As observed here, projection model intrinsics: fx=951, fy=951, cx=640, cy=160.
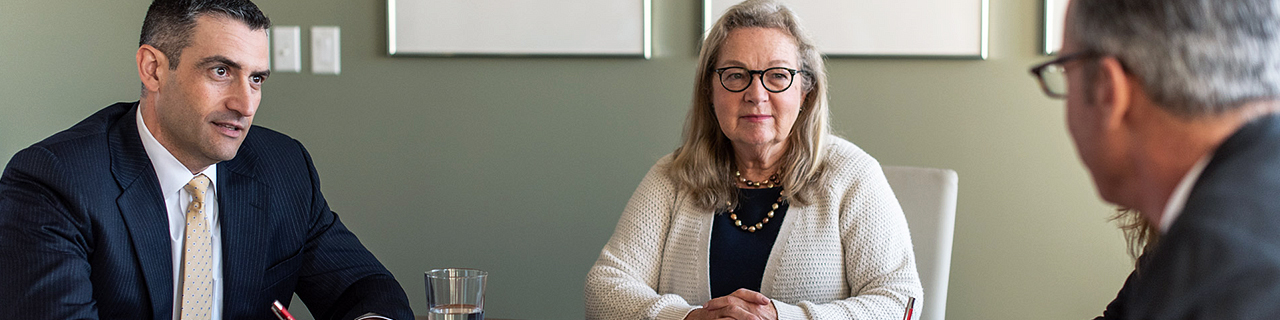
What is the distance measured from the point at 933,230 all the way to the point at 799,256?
0.35 m

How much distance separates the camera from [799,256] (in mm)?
1660

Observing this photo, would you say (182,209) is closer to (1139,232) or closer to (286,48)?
(286,48)

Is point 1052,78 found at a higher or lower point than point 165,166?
higher

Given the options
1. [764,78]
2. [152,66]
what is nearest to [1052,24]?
[764,78]

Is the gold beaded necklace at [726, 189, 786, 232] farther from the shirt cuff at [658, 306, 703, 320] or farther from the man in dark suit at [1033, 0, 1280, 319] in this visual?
the man in dark suit at [1033, 0, 1280, 319]

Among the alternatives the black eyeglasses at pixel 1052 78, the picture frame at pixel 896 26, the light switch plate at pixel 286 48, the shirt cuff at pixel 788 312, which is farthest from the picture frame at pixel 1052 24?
the light switch plate at pixel 286 48

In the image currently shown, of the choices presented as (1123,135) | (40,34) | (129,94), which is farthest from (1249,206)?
(40,34)

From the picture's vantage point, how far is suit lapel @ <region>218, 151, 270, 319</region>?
1.54m

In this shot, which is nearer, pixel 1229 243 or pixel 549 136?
pixel 1229 243

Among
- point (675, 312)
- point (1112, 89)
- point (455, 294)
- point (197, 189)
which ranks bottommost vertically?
point (675, 312)

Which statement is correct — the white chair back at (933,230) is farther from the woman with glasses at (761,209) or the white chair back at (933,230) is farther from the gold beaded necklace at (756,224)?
the gold beaded necklace at (756,224)

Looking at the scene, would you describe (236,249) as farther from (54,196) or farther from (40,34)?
(40,34)

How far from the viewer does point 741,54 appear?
5.73 feet

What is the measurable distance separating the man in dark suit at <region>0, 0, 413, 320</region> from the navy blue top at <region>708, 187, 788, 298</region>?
554 mm
